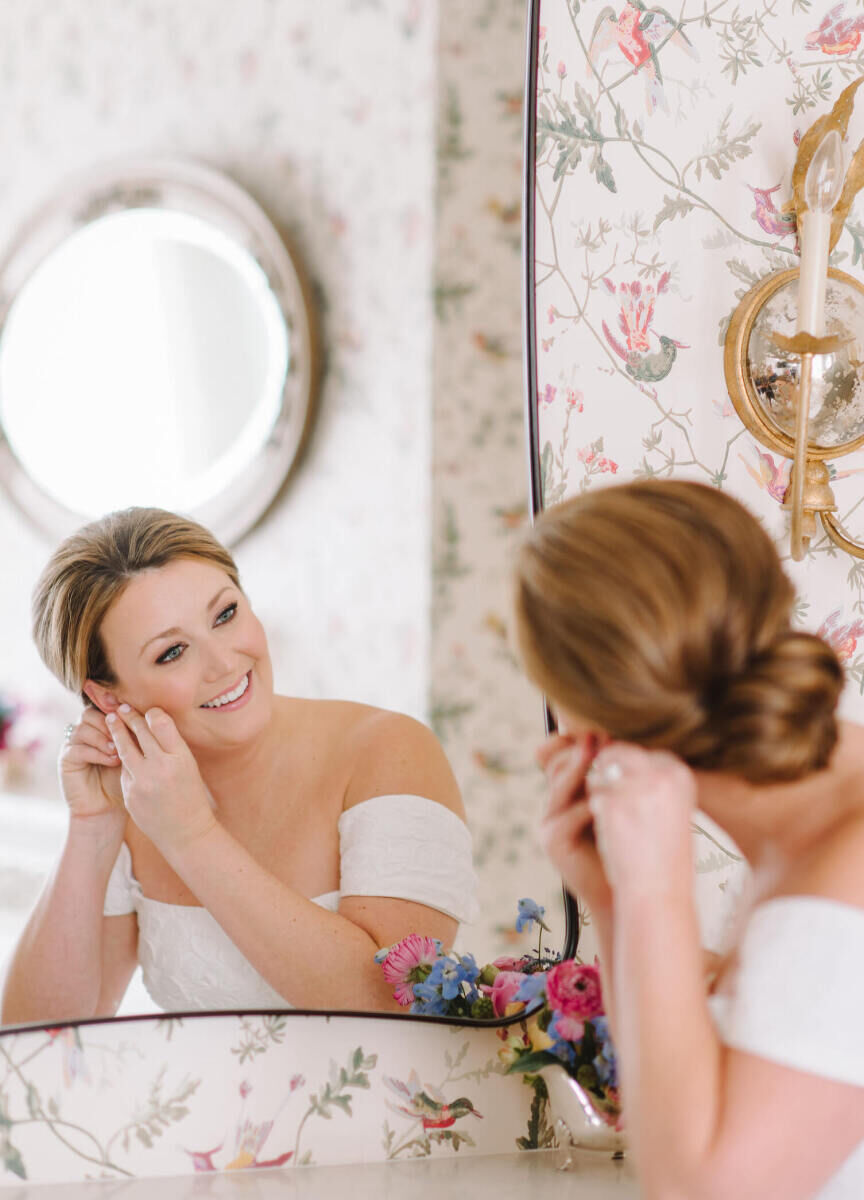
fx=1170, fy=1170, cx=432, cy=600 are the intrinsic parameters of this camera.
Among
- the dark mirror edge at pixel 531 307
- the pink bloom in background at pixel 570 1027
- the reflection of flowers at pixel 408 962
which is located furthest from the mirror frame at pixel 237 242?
the pink bloom in background at pixel 570 1027

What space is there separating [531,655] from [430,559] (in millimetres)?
331

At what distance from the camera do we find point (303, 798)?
107 cm

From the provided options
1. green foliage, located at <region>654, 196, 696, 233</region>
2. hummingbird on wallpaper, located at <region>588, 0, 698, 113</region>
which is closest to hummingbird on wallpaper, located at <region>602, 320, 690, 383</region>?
green foliage, located at <region>654, 196, 696, 233</region>

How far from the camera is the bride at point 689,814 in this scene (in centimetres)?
68

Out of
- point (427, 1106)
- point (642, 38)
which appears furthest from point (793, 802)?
point (642, 38)

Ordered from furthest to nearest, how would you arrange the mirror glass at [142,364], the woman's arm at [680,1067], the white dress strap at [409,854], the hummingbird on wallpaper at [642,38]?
the hummingbird on wallpaper at [642,38], the white dress strap at [409,854], the mirror glass at [142,364], the woman's arm at [680,1067]

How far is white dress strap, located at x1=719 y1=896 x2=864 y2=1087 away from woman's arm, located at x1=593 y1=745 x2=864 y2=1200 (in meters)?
0.01

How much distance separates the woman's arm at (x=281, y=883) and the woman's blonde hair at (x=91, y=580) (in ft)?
0.20

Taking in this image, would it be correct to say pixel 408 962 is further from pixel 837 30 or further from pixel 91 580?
pixel 837 30

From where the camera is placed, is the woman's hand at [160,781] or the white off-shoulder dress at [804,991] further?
the woman's hand at [160,781]

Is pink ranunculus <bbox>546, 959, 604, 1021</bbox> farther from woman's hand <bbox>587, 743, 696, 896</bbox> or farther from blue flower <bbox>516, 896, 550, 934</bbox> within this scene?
woman's hand <bbox>587, 743, 696, 896</bbox>

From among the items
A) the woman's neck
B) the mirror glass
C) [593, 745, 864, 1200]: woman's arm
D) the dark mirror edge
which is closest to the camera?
[593, 745, 864, 1200]: woman's arm

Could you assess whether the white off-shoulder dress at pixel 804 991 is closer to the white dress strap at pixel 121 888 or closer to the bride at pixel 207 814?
the bride at pixel 207 814

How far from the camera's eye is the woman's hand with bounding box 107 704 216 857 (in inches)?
39.2
